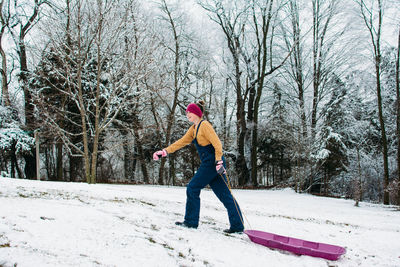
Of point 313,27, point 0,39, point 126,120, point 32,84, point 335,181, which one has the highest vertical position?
point 313,27

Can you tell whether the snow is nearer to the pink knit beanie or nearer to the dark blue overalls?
the dark blue overalls

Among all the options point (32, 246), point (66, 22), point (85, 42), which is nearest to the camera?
point (32, 246)

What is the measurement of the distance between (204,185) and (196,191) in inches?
5.5

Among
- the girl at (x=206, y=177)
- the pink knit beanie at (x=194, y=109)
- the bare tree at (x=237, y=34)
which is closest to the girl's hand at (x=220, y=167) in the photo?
the girl at (x=206, y=177)

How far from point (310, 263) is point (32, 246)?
9.15 feet

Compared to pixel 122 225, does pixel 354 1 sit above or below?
above

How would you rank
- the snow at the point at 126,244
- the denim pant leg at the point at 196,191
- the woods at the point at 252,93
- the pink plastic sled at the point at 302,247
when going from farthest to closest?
the woods at the point at 252,93
the denim pant leg at the point at 196,191
the pink plastic sled at the point at 302,247
the snow at the point at 126,244

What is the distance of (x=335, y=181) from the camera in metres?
21.6

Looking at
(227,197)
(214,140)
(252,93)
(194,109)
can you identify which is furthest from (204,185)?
(252,93)

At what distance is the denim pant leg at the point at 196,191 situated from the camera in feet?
13.1

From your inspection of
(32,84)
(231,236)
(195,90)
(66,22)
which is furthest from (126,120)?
(231,236)

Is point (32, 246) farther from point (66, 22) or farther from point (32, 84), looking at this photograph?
point (32, 84)

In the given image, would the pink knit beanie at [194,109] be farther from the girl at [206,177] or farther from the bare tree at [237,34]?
the bare tree at [237,34]

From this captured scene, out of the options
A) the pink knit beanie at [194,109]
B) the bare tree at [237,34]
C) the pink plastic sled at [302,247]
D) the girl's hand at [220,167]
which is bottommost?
the pink plastic sled at [302,247]
